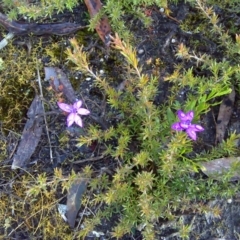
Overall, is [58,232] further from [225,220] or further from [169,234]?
[225,220]

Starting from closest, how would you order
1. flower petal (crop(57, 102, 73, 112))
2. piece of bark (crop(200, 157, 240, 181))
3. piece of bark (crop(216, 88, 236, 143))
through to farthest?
1. flower petal (crop(57, 102, 73, 112))
2. piece of bark (crop(200, 157, 240, 181))
3. piece of bark (crop(216, 88, 236, 143))

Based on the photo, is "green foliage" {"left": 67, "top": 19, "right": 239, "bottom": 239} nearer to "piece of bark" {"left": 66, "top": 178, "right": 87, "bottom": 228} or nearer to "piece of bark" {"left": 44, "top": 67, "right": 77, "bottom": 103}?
"piece of bark" {"left": 66, "top": 178, "right": 87, "bottom": 228}

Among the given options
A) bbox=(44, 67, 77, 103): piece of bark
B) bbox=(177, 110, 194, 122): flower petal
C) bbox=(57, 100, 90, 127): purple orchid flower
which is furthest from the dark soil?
bbox=(177, 110, 194, 122): flower petal

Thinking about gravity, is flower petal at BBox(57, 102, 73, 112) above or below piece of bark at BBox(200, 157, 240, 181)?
above

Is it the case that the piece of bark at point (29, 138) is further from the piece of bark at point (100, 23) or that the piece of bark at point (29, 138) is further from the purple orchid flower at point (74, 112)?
the piece of bark at point (100, 23)

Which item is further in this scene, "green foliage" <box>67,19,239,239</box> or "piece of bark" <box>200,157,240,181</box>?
"piece of bark" <box>200,157,240,181</box>

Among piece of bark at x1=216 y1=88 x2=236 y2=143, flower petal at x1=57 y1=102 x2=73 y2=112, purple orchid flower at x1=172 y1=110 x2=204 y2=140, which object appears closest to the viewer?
purple orchid flower at x1=172 y1=110 x2=204 y2=140

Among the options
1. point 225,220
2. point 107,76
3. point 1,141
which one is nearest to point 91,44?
point 107,76

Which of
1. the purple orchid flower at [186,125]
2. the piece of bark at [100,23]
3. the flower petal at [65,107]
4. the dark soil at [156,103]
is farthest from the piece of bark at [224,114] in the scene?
the flower petal at [65,107]
